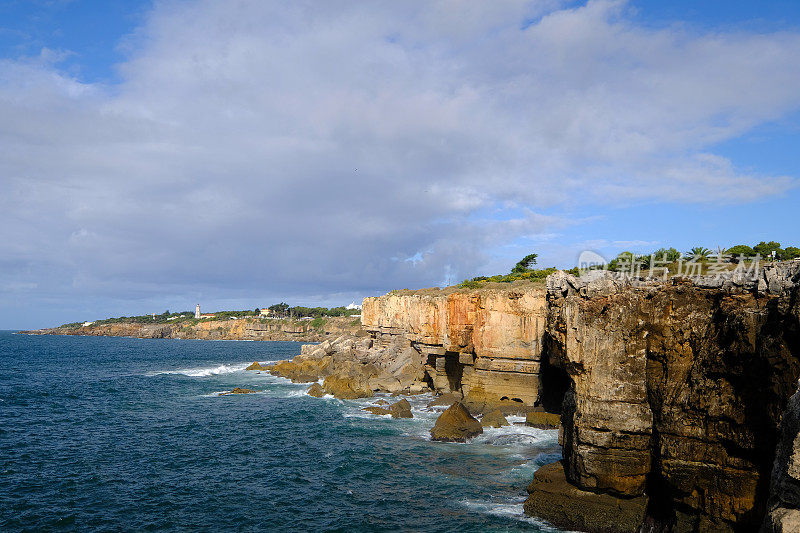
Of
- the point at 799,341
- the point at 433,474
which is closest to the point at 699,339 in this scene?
the point at 799,341

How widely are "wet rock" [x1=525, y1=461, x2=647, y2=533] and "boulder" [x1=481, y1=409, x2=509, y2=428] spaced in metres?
14.2

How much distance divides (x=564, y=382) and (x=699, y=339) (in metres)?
23.3

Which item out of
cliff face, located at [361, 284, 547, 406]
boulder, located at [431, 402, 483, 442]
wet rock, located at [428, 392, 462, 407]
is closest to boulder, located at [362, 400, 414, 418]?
wet rock, located at [428, 392, 462, 407]

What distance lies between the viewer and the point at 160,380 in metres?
64.6

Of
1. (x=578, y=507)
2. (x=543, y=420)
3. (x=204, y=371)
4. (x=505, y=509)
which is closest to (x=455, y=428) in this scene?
(x=543, y=420)

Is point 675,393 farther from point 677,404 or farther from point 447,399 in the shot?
point 447,399

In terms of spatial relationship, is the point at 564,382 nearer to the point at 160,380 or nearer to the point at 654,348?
the point at 654,348

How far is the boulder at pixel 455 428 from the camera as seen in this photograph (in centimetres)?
3089

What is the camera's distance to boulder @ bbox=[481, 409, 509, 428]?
3356 centimetres

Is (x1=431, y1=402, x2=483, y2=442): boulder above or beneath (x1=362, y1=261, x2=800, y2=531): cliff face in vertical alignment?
beneath

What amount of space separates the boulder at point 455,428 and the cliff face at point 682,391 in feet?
40.1

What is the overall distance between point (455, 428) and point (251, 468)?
12620mm

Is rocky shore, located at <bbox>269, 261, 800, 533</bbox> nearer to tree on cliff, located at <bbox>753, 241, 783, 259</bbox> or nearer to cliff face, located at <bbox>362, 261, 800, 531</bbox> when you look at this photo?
cliff face, located at <bbox>362, 261, 800, 531</bbox>

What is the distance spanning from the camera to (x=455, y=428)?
31281 mm
